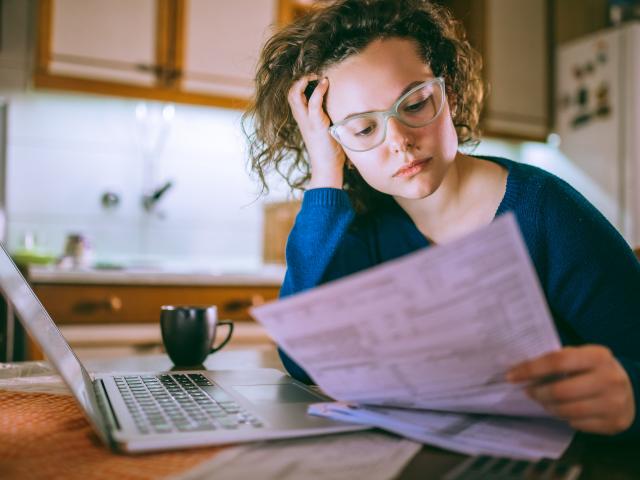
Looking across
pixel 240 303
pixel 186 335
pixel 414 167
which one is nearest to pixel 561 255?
pixel 414 167

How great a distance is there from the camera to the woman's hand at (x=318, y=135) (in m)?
0.97

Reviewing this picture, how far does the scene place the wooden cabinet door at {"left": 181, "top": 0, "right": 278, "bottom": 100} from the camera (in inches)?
98.2

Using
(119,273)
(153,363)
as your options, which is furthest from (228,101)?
(153,363)

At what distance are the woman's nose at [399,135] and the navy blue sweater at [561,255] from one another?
0.13 metres

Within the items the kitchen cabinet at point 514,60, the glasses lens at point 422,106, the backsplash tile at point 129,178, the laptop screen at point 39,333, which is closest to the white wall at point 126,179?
the backsplash tile at point 129,178

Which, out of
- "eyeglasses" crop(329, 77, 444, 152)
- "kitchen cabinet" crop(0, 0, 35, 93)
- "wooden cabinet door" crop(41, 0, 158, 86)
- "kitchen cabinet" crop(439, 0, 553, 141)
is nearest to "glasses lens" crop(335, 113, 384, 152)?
"eyeglasses" crop(329, 77, 444, 152)

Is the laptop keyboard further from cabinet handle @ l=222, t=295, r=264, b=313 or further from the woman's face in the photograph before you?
cabinet handle @ l=222, t=295, r=264, b=313

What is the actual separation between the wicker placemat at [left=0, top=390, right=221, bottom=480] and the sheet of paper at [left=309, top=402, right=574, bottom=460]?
5.7 inches

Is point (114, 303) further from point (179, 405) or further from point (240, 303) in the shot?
point (179, 405)

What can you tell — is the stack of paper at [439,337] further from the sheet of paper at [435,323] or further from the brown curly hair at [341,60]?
the brown curly hair at [341,60]

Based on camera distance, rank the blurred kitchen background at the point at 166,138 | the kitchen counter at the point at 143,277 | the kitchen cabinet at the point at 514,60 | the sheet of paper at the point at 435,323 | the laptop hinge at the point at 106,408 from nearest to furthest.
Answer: the sheet of paper at the point at 435,323, the laptop hinge at the point at 106,408, the kitchen counter at the point at 143,277, the blurred kitchen background at the point at 166,138, the kitchen cabinet at the point at 514,60

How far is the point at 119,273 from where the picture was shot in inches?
81.7

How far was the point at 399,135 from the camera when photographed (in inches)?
34.0

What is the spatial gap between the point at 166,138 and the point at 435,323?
239cm
